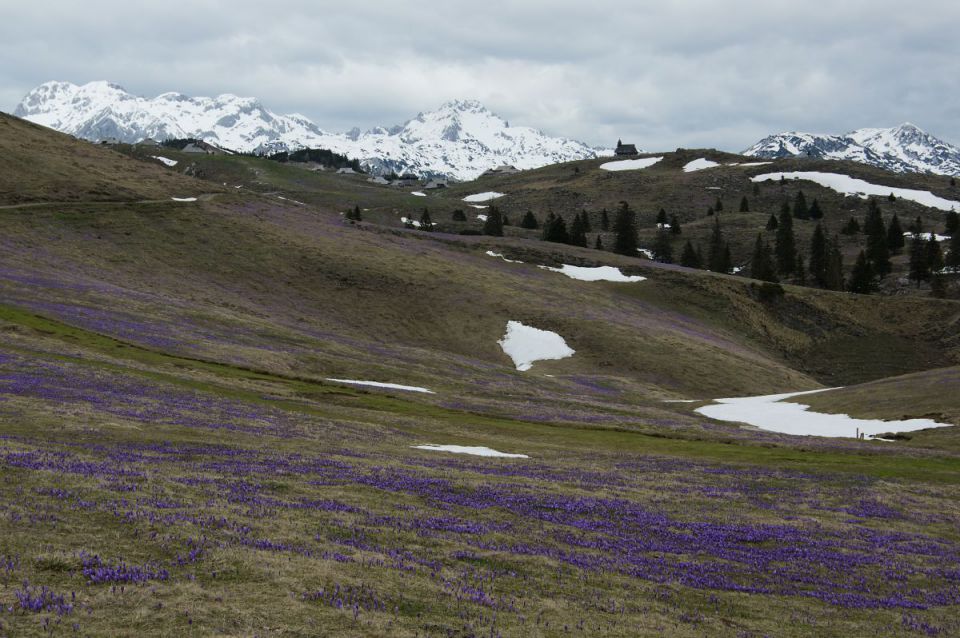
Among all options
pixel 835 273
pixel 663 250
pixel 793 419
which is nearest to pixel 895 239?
pixel 835 273

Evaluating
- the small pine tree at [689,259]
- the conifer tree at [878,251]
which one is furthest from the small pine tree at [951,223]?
the small pine tree at [689,259]

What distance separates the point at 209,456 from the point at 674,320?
3882 inches

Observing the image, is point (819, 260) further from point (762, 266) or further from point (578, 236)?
point (578, 236)

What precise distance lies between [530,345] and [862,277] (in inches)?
3282

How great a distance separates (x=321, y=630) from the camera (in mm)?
11305

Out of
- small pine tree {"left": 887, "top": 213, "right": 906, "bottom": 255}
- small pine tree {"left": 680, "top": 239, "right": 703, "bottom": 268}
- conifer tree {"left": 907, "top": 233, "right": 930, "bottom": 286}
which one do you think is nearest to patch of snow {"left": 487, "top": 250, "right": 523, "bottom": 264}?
small pine tree {"left": 680, "top": 239, "right": 703, "bottom": 268}

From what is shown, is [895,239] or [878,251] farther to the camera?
[895,239]

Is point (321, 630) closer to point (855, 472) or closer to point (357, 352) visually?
point (855, 472)

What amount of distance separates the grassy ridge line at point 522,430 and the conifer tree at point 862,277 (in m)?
111

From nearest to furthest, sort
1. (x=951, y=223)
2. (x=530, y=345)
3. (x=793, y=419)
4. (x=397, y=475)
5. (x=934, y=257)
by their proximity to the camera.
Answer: (x=397, y=475) → (x=793, y=419) → (x=530, y=345) → (x=934, y=257) → (x=951, y=223)

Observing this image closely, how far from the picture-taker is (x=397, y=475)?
26.6 m

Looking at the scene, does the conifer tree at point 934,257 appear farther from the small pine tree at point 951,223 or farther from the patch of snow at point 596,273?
the patch of snow at point 596,273

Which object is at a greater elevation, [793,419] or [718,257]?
[718,257]

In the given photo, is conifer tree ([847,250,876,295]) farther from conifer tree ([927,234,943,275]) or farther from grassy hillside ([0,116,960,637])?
grassy hillside ([0,116,960,637])
